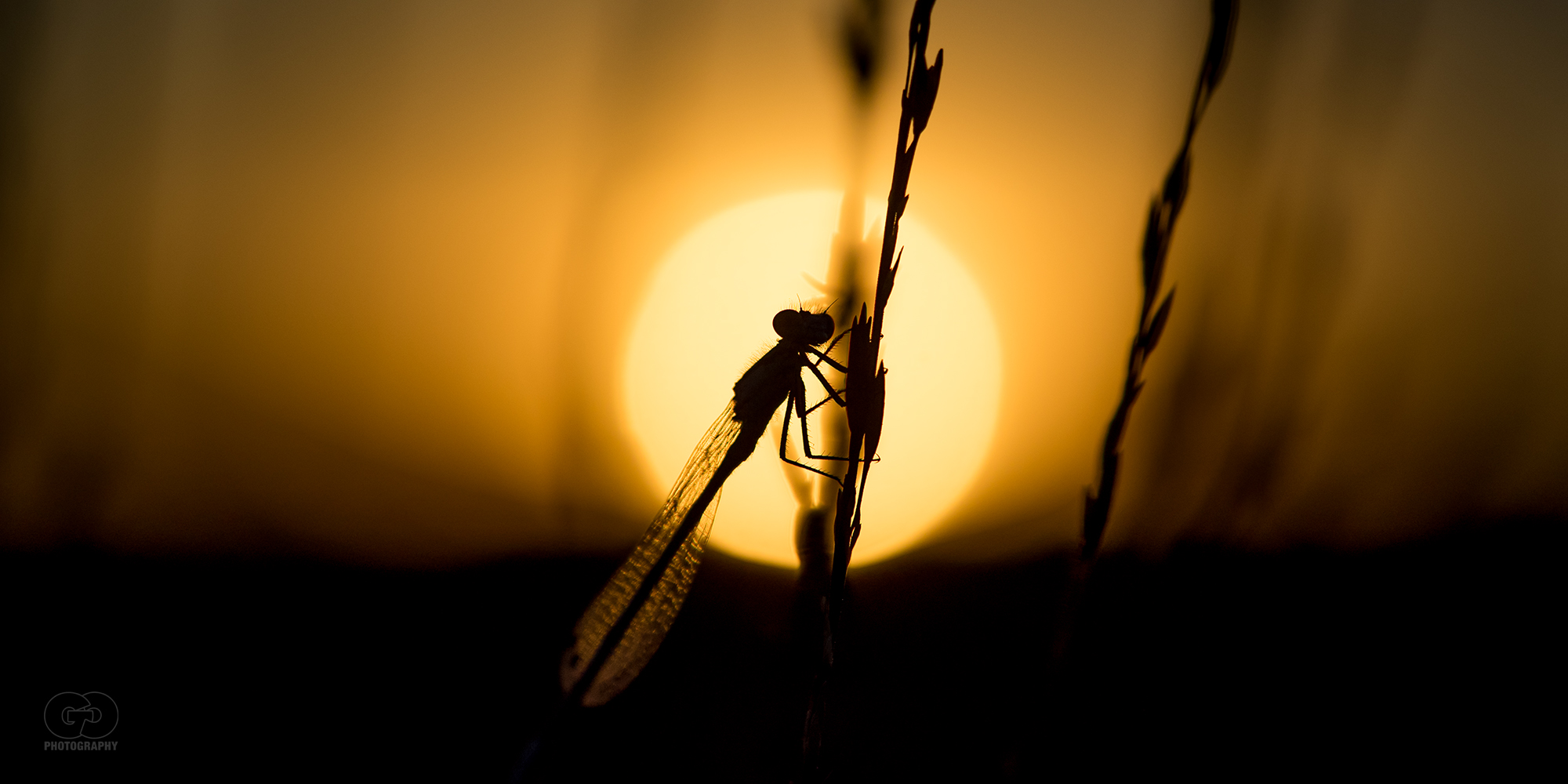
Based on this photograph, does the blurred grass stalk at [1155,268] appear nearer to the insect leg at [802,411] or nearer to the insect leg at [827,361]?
the insect leg at [827,361]

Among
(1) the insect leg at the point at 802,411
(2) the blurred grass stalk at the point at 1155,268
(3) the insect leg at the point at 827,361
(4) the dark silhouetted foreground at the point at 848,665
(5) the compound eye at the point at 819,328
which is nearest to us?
(2) the blurred grass stalk at the point at 1155,268

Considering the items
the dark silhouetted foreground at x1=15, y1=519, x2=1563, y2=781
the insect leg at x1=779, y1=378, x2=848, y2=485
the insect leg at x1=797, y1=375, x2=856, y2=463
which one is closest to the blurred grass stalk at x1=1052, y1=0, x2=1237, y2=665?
the dark silhouetted foreground at x1=15, y1=519, x2=1563, y2=781

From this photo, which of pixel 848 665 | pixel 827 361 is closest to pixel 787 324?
pixel 827 361

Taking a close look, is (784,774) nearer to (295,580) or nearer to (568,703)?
(568,703)

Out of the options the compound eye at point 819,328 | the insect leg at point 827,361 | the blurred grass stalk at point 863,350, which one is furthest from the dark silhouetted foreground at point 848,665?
the compound eye at point 819,328

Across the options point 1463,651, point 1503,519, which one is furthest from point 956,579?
point 1503,519

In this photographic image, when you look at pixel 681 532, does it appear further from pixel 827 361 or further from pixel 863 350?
pixel 863 350

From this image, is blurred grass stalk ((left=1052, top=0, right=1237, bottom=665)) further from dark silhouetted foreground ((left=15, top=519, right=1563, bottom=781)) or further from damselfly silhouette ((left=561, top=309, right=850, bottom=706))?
damselfly silhouette ((left=561, top=309, right=850, bottom=706))
